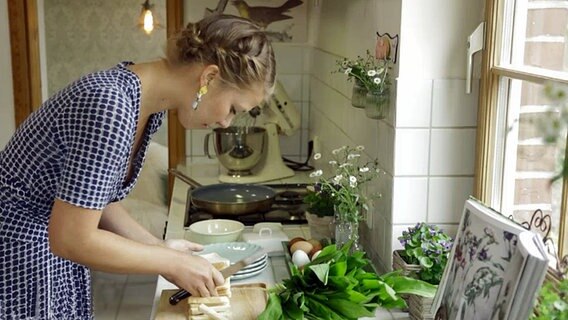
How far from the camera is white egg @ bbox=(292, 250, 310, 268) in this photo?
1751mm

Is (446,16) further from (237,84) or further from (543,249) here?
(543,249)

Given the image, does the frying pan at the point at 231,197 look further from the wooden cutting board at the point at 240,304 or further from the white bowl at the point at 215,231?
the wooden cutting board at the point at 240,304

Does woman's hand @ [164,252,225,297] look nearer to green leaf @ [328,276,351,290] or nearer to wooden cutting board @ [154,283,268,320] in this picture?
wooden cutting board @ [154,283,268,320]

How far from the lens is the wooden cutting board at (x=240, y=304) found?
1.51m

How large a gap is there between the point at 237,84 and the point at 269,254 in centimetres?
71

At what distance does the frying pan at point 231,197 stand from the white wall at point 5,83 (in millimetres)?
1046

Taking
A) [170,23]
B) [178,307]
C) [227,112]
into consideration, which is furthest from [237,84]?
[170,23]

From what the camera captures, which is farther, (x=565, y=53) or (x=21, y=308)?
(x=21, y=308)

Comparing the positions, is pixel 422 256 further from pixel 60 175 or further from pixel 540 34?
pixel 60 175

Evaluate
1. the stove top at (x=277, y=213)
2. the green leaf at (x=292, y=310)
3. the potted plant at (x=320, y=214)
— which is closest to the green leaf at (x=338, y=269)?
the green leaf at (x=292, y=310)

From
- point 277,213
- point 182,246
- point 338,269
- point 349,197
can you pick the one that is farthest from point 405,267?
point 277,213

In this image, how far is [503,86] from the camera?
1.56 meters

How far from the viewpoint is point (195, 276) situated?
1400 millimetres

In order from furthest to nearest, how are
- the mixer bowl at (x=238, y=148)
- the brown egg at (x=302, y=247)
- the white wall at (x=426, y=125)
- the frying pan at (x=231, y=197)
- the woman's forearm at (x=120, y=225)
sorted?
the mixer bowl at (x=238, y=148)
the frying pan at (x=231, y=197)
the brown egg at (x=302, y=247)
the woman's forearm at (x=120, y=225)
the white wall at (x=426, y=125)
